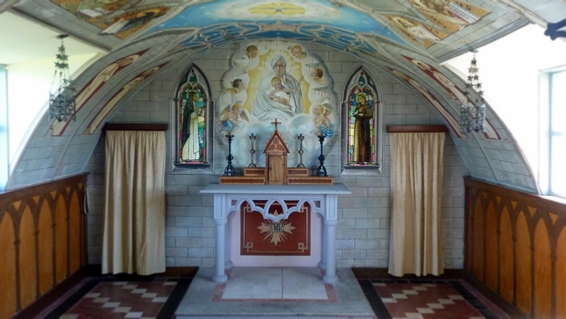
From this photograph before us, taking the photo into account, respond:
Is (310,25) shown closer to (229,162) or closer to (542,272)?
(229,162)

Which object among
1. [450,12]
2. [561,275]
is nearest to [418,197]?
[561,275]

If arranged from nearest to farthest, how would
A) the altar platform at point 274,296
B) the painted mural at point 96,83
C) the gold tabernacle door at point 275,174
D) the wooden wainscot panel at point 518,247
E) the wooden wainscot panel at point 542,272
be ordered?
1. the wooden wainscot panel at point 518,247
2. the wooden wainscot panel at point 542,272
3. the painted mural at point 96,83
4. the altar platform at point 274,296
5. the gold tabernacle door at point 275,174

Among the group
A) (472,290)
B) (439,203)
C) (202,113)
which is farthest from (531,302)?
(202,113)

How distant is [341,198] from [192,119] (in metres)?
2.81

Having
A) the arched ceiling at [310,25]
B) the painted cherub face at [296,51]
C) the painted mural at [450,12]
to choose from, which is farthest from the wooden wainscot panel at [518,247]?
the painted cherub face at [296,51]

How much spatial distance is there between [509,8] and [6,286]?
6.02 m

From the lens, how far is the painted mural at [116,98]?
815 centimetres

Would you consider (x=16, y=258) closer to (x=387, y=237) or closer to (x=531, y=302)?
(x=387, y=237)

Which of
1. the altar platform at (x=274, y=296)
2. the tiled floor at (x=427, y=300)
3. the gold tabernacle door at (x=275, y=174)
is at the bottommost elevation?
the tiled floor at (x=427, y=300)

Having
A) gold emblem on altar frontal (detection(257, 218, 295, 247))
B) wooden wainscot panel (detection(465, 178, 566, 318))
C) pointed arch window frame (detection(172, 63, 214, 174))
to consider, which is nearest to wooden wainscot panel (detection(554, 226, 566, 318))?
wooden wainscot panel (detection(465, 178, 566, 318))

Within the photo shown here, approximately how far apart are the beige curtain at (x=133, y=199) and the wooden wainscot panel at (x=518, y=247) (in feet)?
16.5

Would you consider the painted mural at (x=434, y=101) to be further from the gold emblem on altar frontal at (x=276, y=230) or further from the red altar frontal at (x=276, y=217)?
the gold emblem on altar frontal at (x=276, y=230)

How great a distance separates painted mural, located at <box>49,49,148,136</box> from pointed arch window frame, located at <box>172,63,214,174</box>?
1980 mm

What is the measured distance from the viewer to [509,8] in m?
3.96
